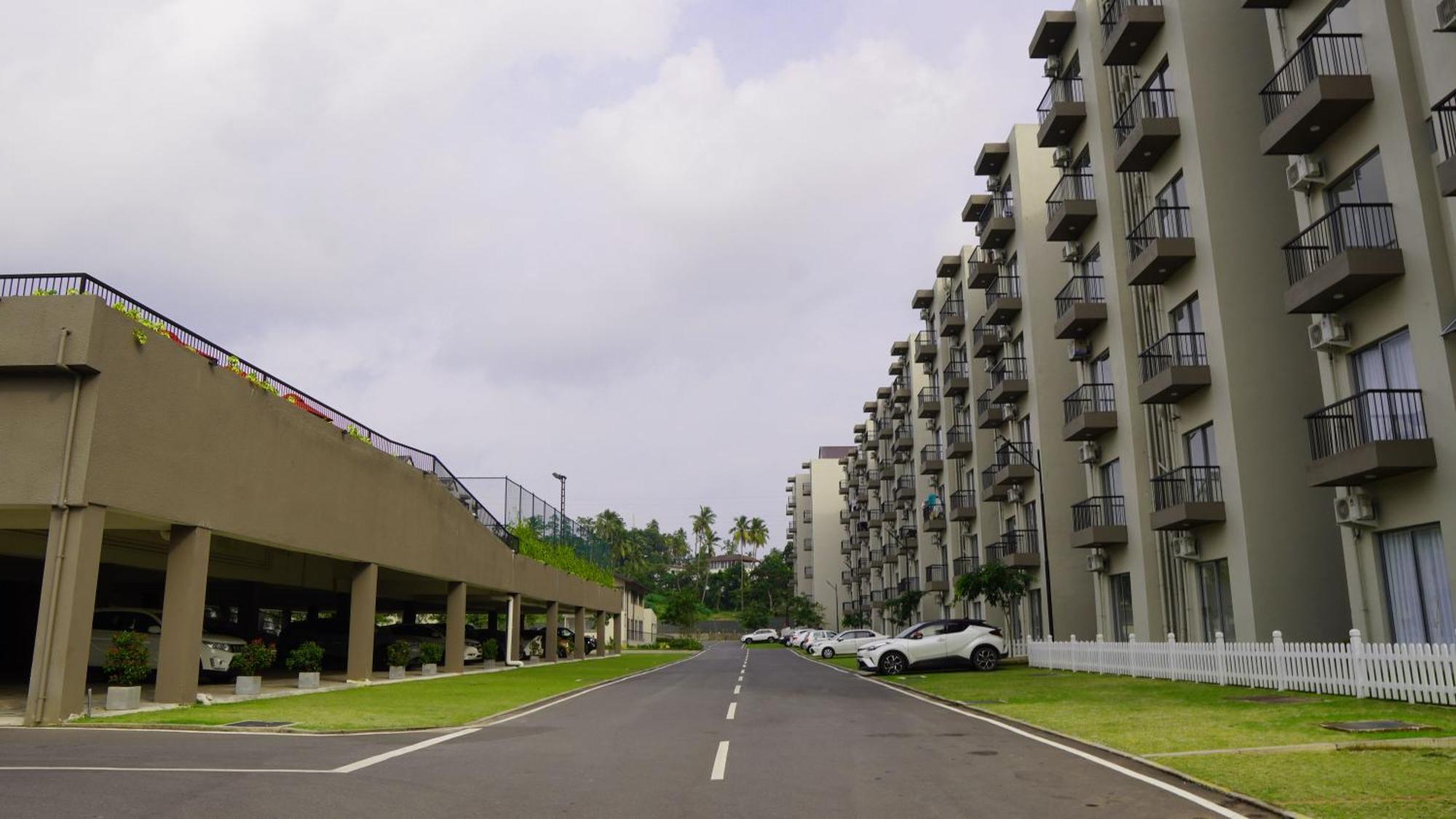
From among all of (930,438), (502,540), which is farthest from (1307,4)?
(930,438)

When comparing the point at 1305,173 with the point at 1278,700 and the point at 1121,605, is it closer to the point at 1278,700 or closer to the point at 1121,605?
the point at 1278,700

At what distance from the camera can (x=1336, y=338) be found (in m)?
20.0

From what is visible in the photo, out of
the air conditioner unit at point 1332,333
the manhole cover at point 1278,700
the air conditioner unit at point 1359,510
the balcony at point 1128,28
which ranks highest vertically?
the balcony at point 1128,28

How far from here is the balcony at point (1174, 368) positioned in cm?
2528

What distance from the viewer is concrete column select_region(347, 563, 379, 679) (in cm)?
2697

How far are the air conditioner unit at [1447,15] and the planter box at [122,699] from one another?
963 inches

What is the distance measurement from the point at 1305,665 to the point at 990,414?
24816 millimetres

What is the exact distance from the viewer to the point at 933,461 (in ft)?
184

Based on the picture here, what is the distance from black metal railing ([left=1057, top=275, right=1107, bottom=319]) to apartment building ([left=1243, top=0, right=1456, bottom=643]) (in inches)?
408

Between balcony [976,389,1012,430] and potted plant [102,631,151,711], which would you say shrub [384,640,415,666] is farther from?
balcony [976,389,1012,430]

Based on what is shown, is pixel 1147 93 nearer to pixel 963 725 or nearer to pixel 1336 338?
pixel 1336 338

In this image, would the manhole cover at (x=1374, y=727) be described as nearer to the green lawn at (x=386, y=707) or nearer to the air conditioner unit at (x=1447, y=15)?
the air conditioner unit at (x=1447, y=15)

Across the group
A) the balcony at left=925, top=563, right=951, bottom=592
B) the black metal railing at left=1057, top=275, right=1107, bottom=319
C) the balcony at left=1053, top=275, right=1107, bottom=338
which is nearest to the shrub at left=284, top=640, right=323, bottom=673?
the balcony at left=1053, top=275, right=1107, bottom=338

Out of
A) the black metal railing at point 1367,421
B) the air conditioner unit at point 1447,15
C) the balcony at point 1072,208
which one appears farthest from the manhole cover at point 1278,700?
the balcony at point 1072,208
